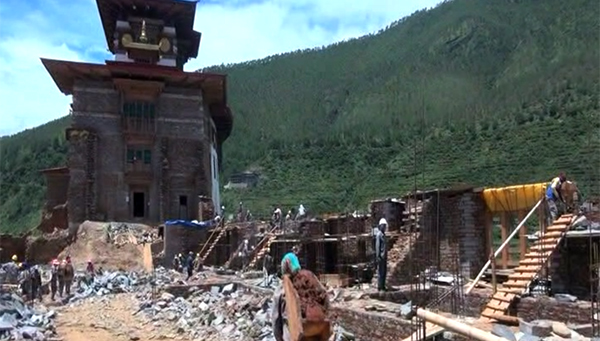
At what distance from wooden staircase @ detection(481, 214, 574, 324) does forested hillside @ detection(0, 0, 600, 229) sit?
19.7m

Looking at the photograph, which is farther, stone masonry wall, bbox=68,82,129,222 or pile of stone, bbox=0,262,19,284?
stone masonry wall, bbox=68,82,129,222

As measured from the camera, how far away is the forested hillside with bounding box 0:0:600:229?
5488 centimetres

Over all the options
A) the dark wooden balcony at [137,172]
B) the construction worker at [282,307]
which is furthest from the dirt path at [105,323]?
the dark wooden balcony at [137,172]

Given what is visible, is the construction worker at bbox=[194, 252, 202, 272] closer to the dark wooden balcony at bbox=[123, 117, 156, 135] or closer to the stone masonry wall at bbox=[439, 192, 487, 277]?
the dark wooden balcony at bbox=[123, 117, 156, 135]

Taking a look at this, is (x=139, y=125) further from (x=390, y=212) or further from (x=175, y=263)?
(x=390, y=212)

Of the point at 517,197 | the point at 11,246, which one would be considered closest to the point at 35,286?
the point at 517,197

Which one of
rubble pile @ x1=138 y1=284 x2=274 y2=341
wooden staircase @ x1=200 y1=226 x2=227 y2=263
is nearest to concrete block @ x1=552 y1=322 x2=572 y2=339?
rubble pile @ x1=138 y1=284 x2=274 y2=341

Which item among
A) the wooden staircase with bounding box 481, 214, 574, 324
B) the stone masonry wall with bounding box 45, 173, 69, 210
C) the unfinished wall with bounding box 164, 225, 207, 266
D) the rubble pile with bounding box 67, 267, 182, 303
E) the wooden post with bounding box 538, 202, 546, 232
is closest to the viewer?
the wooden staircase with bounding box 481, 214, 574, 324

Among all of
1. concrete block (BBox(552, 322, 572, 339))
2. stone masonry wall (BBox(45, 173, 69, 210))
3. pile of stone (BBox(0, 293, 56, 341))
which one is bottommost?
pile of stone (BBox(0, 293, 56, 341))

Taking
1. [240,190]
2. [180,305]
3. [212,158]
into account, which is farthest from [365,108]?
[180,305]

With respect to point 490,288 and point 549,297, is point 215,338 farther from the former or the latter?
point 549,297

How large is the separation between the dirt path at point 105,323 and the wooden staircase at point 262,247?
5.60 meters

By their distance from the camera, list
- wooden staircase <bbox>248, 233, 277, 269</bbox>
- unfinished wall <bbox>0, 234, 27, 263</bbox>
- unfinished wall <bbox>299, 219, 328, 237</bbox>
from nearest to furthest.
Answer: unfinished wall <bbox>299, 219, 328, 237</bbox> → wooden staircase <bbox>248, 233, 277, 269</bbox> → unfinished wall <bbox>0, 234, 27, 263</bbox>

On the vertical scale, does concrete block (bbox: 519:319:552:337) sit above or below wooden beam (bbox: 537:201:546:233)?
below
